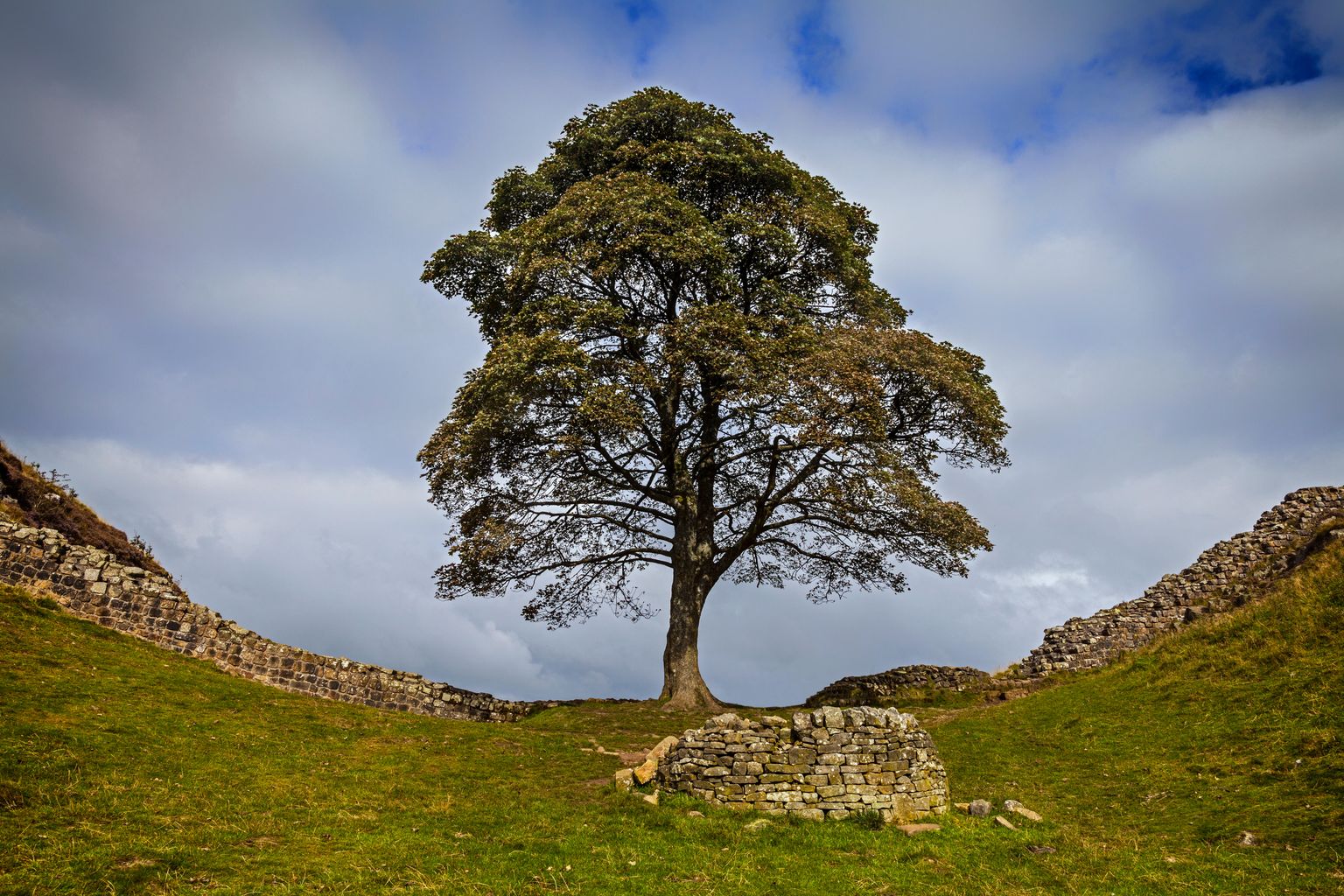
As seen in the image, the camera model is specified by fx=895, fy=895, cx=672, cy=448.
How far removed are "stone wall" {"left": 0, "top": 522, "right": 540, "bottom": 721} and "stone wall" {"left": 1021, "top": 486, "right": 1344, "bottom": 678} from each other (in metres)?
22.4

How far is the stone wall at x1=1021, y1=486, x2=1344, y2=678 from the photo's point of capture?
30438 millimetres

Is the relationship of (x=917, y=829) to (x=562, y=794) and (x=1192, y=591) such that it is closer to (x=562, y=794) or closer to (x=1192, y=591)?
(x=562, y=794)

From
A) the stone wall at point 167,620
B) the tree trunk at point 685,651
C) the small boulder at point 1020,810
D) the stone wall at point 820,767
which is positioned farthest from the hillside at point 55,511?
the small boulder at point 1020,810

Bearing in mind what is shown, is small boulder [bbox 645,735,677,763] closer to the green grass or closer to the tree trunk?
the green grass

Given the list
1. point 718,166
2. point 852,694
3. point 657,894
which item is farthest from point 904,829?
point 718,166

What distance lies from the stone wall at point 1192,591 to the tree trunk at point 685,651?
41.6ft

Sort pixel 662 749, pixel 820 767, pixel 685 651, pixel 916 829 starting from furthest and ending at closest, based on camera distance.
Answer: pixel 685 651 → pixel 662 749 → pixel 820 767 → pixel 916 829

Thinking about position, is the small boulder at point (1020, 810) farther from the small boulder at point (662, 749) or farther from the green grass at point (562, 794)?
the small boulder at point (662, 749)

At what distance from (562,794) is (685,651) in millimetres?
10733

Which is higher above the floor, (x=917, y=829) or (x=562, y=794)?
(x=917, y=829)

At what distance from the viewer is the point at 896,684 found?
3322cm

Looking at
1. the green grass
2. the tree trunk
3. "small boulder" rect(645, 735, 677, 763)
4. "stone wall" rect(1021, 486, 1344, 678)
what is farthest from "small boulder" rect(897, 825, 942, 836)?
"stone wall" rect(1021, 486, 1344, 678)

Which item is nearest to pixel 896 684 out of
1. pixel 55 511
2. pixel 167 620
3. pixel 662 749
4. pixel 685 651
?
pixel 685 651

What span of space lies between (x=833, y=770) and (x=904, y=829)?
1.53 meters
